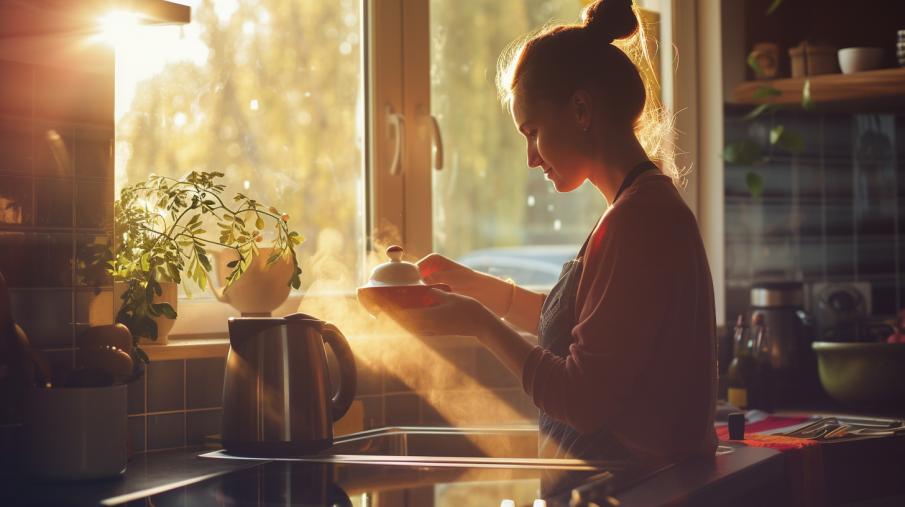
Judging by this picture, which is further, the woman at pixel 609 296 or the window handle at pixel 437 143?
the window handle at pixel 437 143

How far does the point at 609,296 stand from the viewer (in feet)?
4.33

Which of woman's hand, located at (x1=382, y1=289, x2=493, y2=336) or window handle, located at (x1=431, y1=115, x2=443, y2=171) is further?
window handle, located at (x1=431, y1=115, x2=443, y2=171)

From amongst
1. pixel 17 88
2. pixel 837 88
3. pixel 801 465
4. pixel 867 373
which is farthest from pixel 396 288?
pixel 837 88

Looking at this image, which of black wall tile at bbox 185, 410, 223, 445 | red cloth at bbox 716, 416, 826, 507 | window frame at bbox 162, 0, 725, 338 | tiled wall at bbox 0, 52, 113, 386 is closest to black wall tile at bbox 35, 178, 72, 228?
tiled wall at bbox 0, 52, 113, 386

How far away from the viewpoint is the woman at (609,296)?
4.33ft

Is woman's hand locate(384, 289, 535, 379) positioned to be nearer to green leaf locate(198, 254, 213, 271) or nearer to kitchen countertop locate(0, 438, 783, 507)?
kitchen countertop locate(0, 438, 783, 507)

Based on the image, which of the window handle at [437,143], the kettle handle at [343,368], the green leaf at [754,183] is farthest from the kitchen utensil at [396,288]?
the green leaf at [754,183]

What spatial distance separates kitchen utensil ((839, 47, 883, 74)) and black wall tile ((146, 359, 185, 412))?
72.4 inches

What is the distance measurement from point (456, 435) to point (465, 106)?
0.99m

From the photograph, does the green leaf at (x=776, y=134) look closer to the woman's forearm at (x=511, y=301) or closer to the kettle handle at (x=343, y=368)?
the woman's forearm at (x=511, y=301)

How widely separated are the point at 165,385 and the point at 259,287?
24cm

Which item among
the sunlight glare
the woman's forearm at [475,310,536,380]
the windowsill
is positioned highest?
the sunlight glare

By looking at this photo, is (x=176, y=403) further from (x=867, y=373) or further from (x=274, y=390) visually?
(x=867, y=373)

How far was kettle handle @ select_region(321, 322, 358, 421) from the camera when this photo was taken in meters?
1.66
